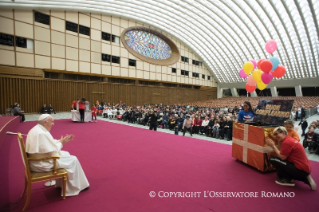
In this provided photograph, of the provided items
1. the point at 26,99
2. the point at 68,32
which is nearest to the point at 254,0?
the point at 68,32

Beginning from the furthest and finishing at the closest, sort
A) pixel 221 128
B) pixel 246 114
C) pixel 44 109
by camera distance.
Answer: pixel 44 109 → pixel 221 128 → pixel 246 114

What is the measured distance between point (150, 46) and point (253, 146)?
89.5ft

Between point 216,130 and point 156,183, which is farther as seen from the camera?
point 216,130

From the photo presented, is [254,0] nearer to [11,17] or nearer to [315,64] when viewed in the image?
[315,64]

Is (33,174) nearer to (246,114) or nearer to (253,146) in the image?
(253,146)

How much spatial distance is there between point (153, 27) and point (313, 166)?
92.5 ft

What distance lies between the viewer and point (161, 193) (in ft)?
9.40

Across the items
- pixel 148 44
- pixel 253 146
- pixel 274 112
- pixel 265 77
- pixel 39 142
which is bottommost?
pixel 253 146

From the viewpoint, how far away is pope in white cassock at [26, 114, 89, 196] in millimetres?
2496

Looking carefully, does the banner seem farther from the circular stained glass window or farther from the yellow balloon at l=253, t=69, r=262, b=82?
the circular stained glass window

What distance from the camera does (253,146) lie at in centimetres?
386

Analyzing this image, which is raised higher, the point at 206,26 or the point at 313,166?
the point at 206,26

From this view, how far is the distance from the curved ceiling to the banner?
713 inches

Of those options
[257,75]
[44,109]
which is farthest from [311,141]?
[44,109]
